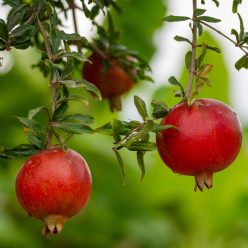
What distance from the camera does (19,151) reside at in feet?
4.38

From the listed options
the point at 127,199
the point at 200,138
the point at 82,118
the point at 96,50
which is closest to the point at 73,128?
the point at 82,118

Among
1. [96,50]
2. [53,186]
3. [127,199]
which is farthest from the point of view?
[127,199]

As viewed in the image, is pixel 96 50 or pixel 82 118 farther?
pixel 96 50

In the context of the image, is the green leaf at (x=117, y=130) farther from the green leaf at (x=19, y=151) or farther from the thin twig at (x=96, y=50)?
the thin twig at (x=96, y=50)

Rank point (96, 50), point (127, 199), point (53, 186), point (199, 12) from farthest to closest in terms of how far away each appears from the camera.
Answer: point (127, 199)
point (96, 50)
point (199, 12)
point (53, 186)

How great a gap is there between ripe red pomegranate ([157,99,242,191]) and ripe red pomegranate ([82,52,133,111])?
1.83ft

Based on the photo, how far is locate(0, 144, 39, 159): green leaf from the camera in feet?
4.36

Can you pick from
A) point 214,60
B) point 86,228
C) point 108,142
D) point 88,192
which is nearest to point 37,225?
point 86,228

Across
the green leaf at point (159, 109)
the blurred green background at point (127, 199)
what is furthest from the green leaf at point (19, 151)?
the blurred green background at point (127, 199)

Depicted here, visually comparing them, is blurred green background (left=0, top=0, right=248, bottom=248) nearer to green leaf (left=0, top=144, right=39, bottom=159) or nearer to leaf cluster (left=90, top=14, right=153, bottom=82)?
leaf cluster (left=90, top=14, right=153, bottom=82)

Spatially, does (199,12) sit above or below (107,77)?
above

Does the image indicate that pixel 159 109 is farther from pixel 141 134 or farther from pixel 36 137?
pixel 36 137

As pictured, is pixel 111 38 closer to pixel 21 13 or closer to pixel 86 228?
pixel 21 13

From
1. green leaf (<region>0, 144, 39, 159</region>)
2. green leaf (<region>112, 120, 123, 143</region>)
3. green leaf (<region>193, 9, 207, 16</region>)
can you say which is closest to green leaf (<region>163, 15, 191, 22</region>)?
green leaf (<region>193, 9, 207, 16</region>)
